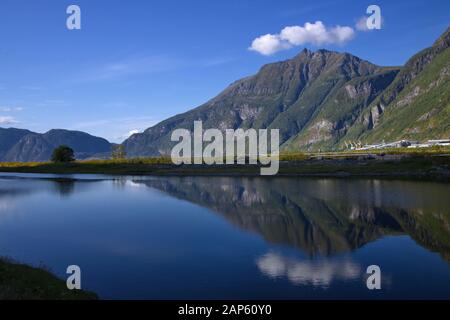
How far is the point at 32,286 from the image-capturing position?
23.7 m

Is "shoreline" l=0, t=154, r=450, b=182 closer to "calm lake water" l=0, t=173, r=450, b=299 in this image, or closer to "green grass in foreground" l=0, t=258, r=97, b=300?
"calm lake water" l=0, t=173, r=450, b=299

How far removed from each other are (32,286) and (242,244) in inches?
897

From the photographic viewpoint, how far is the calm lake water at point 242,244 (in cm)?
2823

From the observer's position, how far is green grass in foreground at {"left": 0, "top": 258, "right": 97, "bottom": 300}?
21.5 m

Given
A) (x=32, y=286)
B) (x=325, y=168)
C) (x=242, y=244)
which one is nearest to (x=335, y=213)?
(x=242, y=244)

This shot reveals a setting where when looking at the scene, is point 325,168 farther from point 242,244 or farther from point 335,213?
point 242,244

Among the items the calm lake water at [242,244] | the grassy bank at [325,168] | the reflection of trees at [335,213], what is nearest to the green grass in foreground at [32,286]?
the calm lake water at [242,244]

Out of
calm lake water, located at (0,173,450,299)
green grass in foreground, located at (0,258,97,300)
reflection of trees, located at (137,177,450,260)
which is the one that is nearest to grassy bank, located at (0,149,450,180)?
reflection of trees, located at (137,177,450,260)

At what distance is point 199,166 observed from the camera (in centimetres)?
17900

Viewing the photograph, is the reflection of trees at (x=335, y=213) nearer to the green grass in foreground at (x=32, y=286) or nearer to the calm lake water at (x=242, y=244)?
the calm lake water at (x=242, y=244)

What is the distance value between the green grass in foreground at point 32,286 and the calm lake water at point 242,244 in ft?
8.34

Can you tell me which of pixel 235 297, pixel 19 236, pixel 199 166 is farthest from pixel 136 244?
pixel 199 166
